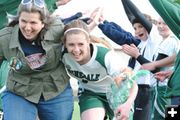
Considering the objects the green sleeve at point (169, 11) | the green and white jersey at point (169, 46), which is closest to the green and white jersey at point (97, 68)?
the green sleeve at point (169, 11)

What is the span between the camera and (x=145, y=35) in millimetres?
6047

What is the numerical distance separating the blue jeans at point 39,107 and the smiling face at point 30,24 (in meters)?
0.46

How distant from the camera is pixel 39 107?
186 inches

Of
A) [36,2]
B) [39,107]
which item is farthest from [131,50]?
[36,2]

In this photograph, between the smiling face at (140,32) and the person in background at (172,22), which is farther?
the smiling face at (140,32)

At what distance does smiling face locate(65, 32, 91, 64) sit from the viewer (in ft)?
15.1

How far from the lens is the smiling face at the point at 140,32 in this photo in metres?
6.03

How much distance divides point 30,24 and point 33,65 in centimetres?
30

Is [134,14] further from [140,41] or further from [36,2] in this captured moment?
[36,2]

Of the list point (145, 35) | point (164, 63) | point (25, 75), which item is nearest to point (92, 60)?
point (25, 75)

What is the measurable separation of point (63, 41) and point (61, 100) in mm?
435

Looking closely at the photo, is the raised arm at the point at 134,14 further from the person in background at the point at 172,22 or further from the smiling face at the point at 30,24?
the smiling face at the point at 30,24

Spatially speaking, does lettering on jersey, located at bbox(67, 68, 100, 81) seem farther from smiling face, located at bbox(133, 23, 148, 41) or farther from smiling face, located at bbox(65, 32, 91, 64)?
smiling face, located at bbox(133, 23, 148, 41)

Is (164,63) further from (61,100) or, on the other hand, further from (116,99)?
(61,100)
